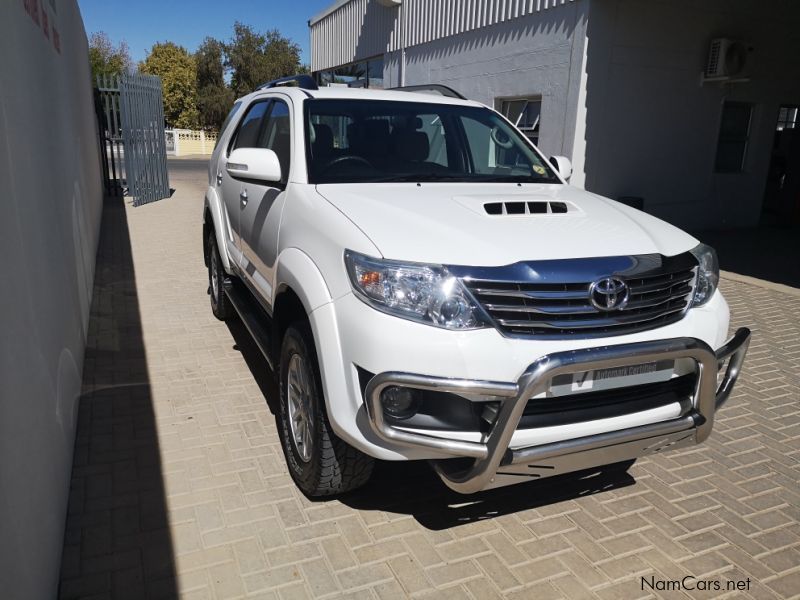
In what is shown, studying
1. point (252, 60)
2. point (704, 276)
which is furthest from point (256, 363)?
point (252, 60)

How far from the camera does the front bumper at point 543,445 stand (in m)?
2.30

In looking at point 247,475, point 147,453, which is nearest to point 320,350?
point 247,475

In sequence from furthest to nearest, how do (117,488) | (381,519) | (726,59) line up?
1. (726,59)
2. (117,488)
3. (381,519)

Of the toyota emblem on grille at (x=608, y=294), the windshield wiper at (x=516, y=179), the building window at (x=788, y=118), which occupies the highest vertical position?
the building window at (x=788, y=118)

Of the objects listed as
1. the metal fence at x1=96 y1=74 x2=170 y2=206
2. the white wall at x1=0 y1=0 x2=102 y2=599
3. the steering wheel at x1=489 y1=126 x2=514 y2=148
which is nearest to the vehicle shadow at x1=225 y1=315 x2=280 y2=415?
the white wall at x1=0 y1=0 x2=102 y2=599

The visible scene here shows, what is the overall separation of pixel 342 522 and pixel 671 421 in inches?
61.0

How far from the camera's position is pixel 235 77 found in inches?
1906

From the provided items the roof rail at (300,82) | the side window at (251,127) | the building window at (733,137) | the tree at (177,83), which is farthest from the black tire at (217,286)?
the tree at (177,83)

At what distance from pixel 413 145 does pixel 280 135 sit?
86 cm

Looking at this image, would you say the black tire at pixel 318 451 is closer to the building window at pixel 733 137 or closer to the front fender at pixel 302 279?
the front fender at pixel 302 279

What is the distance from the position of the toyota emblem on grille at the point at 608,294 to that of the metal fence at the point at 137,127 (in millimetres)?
12952

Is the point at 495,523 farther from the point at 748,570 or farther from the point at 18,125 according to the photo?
the point at 18,125

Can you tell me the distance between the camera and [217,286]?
5.80m

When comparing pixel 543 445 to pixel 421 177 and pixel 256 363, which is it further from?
pixel 256 363
